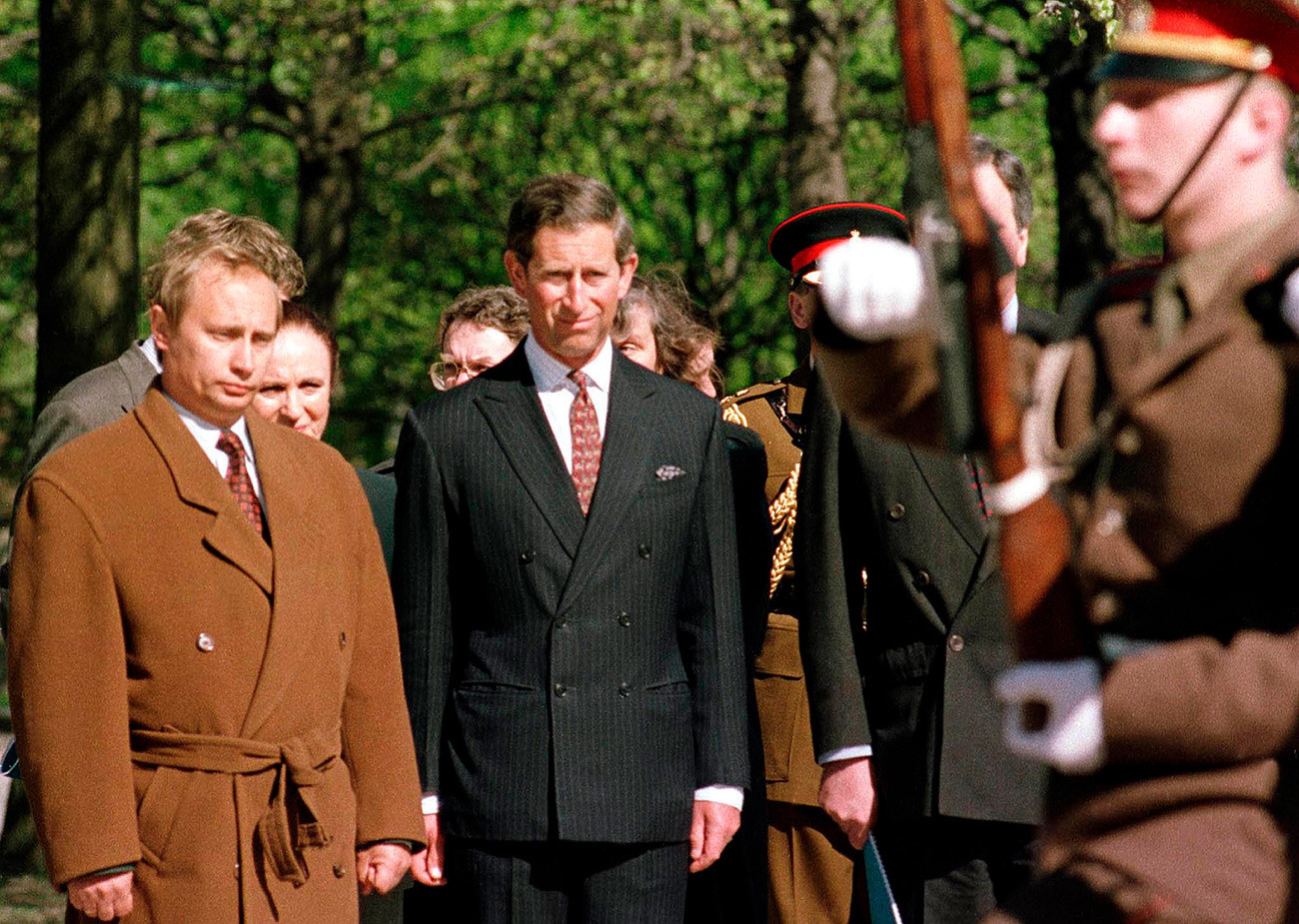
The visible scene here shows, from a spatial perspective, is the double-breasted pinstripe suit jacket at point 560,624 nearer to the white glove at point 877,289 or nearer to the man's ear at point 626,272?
the man's ear at point 626,272

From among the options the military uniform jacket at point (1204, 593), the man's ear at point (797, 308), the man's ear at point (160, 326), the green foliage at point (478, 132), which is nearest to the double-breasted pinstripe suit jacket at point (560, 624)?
the man's ear at point (160, 326)

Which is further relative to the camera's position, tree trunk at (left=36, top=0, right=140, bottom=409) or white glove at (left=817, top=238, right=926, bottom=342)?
tree trunk at (left=36, top=0, right=140, bottom=409)

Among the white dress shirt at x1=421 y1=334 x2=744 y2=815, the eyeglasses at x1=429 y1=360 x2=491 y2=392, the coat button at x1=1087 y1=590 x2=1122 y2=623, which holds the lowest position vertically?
the coat button at x1=1087 y1=590 x2=1122 y2=623

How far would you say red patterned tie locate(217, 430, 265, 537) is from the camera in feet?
15.9

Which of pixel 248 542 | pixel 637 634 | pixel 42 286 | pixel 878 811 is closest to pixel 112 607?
pixel 248 542

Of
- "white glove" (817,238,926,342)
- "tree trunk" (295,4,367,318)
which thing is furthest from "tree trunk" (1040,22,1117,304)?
"white glove" (817,238,926,342)

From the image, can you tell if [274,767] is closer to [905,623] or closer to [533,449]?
[533,449]

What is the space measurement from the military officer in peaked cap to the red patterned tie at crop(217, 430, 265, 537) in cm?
141

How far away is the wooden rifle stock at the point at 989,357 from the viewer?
3.07 m

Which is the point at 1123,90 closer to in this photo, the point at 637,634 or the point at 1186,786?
the point at 1186,786

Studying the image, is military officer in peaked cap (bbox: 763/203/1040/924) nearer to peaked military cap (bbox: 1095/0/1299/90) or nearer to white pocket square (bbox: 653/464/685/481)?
white pocket square (bbox: 653/464/685/481)

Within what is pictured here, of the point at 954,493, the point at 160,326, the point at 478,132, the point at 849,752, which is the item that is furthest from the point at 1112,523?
the point at 478,132

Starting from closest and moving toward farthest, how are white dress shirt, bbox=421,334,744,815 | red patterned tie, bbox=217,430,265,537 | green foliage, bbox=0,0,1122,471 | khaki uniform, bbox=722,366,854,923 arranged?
red patterned tie, bbox=217,430,265,537 → white dress shirt, bbox=421,334,744,815 → khaki uniform, bbox=722,366,854,923 → green foliage, bbox=0,0,1122,471

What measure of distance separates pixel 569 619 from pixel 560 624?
0.03 m
